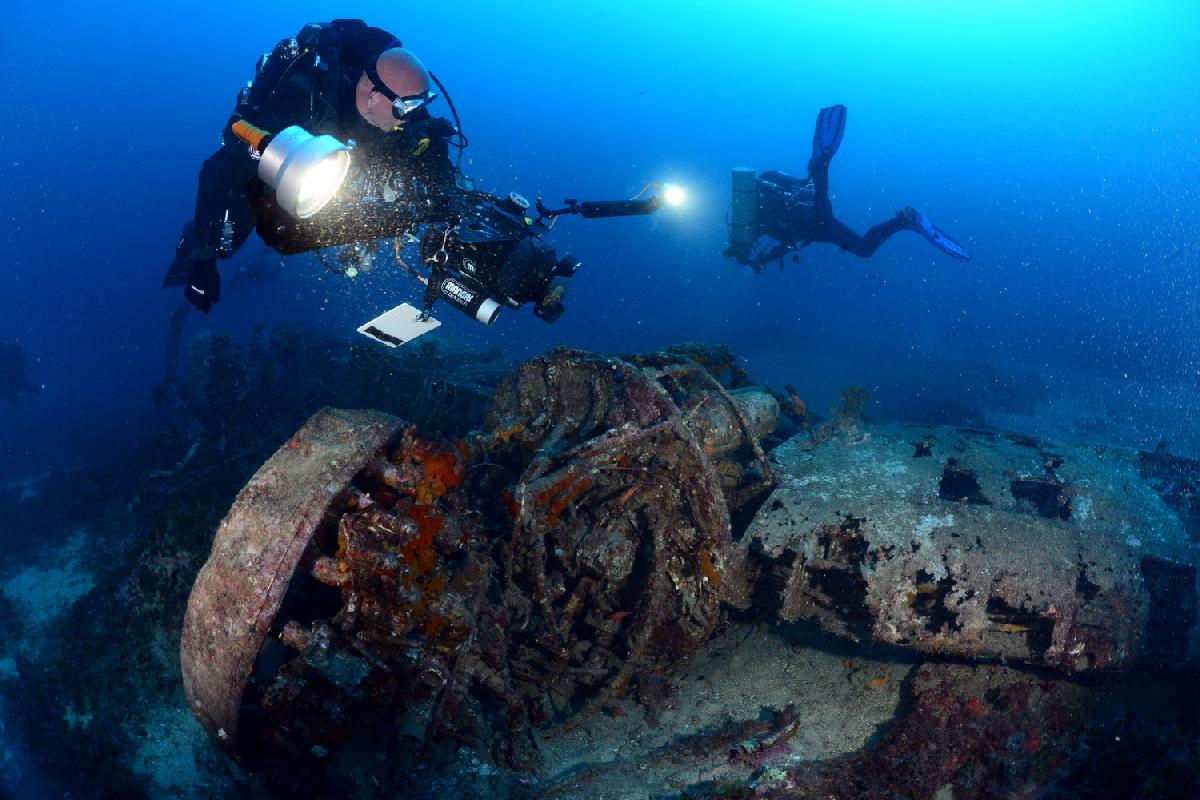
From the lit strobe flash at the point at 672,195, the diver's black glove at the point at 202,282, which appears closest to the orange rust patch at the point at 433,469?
the diver's black glove at the point at 202,282

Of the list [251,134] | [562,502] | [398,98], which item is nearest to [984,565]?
[562,502]

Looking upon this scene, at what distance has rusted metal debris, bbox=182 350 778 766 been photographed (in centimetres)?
287

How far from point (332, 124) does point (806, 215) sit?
11.5 metres

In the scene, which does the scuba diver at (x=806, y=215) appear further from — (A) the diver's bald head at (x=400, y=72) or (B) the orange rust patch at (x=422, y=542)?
(B) the orange rust patch at (x=422, y=542)

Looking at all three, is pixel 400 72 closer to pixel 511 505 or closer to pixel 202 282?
pixel 202 282

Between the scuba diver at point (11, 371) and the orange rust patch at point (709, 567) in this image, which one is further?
the scuba diver at point (11, 371)

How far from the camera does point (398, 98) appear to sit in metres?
3.93

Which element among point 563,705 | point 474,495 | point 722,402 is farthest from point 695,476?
point 563,705

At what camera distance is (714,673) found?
192 inches

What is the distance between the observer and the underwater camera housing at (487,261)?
12.8 ft

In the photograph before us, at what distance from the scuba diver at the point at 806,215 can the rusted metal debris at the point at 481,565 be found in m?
9.38

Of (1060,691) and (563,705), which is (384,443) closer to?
(563,705)

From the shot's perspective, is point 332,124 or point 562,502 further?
point 332,124

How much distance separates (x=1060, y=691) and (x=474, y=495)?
15.8 ft
